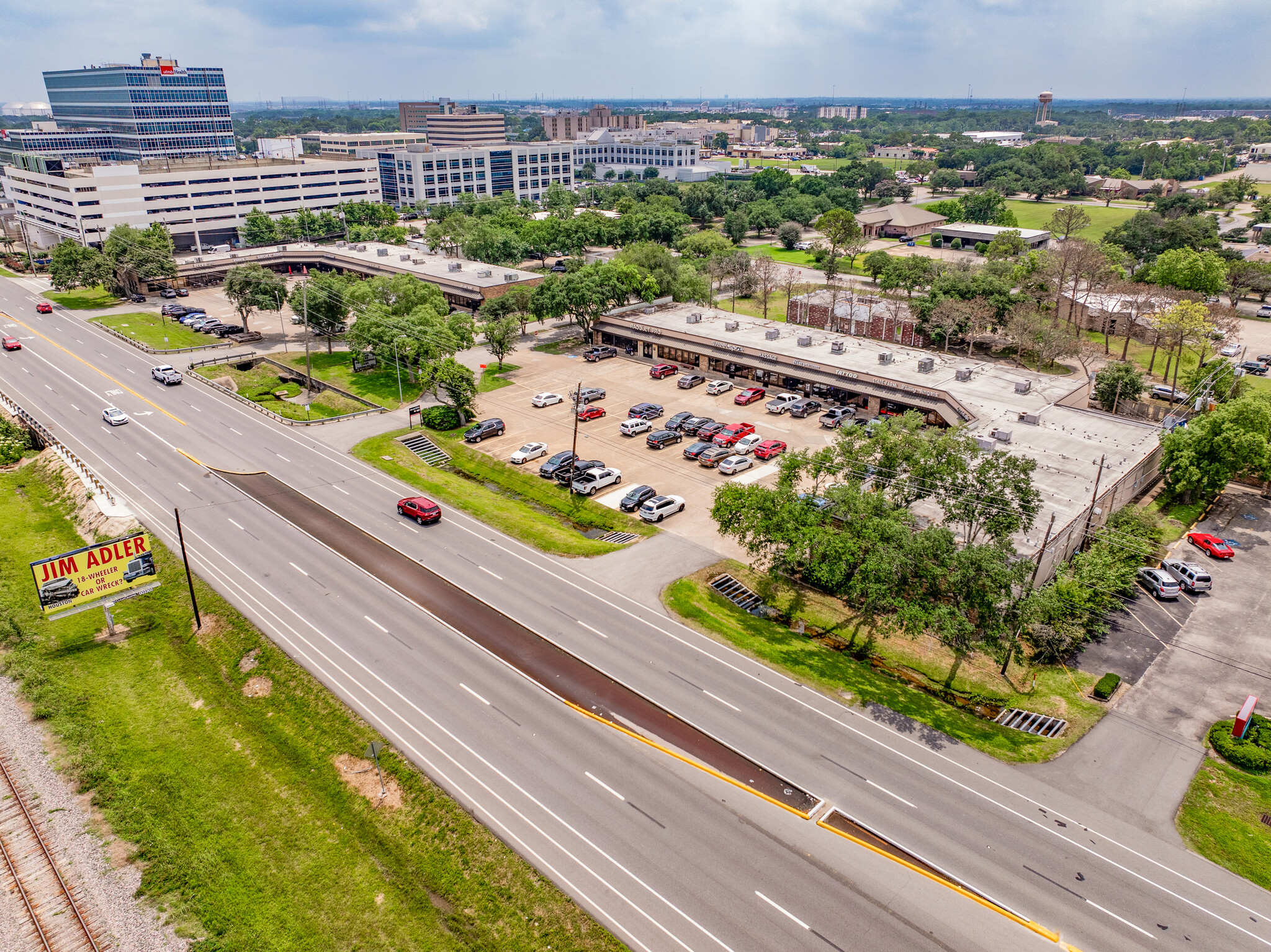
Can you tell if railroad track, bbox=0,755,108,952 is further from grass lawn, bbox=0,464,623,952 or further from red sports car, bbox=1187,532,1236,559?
red sports car, bbox=1187,532,1236,559

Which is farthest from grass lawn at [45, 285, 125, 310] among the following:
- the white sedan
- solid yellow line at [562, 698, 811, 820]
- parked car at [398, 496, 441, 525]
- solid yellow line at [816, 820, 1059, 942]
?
solid yellow line at [816, 820, 1059, 942]

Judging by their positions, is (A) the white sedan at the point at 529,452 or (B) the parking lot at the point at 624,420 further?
(A) the white sedan at the point at 529,452

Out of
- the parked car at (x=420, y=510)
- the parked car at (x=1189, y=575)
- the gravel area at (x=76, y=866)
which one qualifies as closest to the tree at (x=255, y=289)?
the parked car at (x=420, y=510)

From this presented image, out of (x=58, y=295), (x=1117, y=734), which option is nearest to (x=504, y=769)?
(x=1117, y=734)

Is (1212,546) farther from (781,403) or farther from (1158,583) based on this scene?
(781,403)

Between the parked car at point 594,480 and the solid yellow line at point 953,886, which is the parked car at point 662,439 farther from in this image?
the solid yellow line at point 953,886

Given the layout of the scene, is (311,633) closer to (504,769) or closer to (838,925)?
(504,769)
